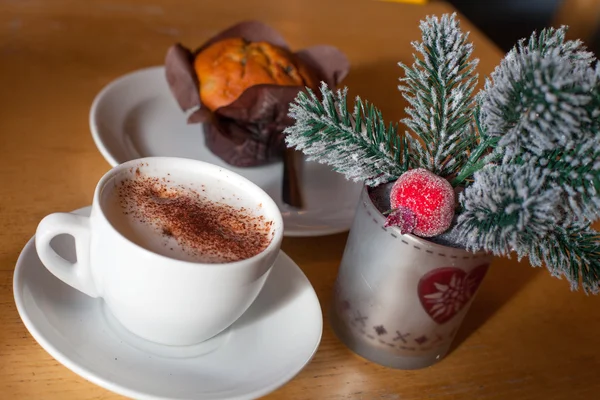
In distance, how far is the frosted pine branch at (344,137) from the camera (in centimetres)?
60

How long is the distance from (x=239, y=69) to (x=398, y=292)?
20.3 inches

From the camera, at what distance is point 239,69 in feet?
3.32

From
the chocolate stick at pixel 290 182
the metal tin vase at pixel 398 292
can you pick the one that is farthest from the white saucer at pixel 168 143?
the metal tin vase at pixel 398 292

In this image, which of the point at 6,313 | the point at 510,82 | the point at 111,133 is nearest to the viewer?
the point at 510,82

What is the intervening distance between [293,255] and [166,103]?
440 millimetres

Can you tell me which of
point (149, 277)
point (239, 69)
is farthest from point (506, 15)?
point (149, 277)

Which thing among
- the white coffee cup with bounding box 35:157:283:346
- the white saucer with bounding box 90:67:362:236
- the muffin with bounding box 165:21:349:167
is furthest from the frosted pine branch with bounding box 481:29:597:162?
the muffin with bounding box 165:21:349:167

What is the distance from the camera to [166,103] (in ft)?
3.64

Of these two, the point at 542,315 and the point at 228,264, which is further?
the point at 542,315

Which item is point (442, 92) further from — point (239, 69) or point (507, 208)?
point (239, 69)

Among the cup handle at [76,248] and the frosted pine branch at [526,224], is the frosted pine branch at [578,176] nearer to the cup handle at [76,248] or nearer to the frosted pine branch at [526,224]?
the frosted pine branch at [526,224]

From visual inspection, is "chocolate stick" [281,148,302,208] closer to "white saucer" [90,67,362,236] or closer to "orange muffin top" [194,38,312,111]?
"white saucer" [90,67,362,236]

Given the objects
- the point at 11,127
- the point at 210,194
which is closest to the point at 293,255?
the point at 210,194

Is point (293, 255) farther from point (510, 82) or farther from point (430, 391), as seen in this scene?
point (510, 82)
